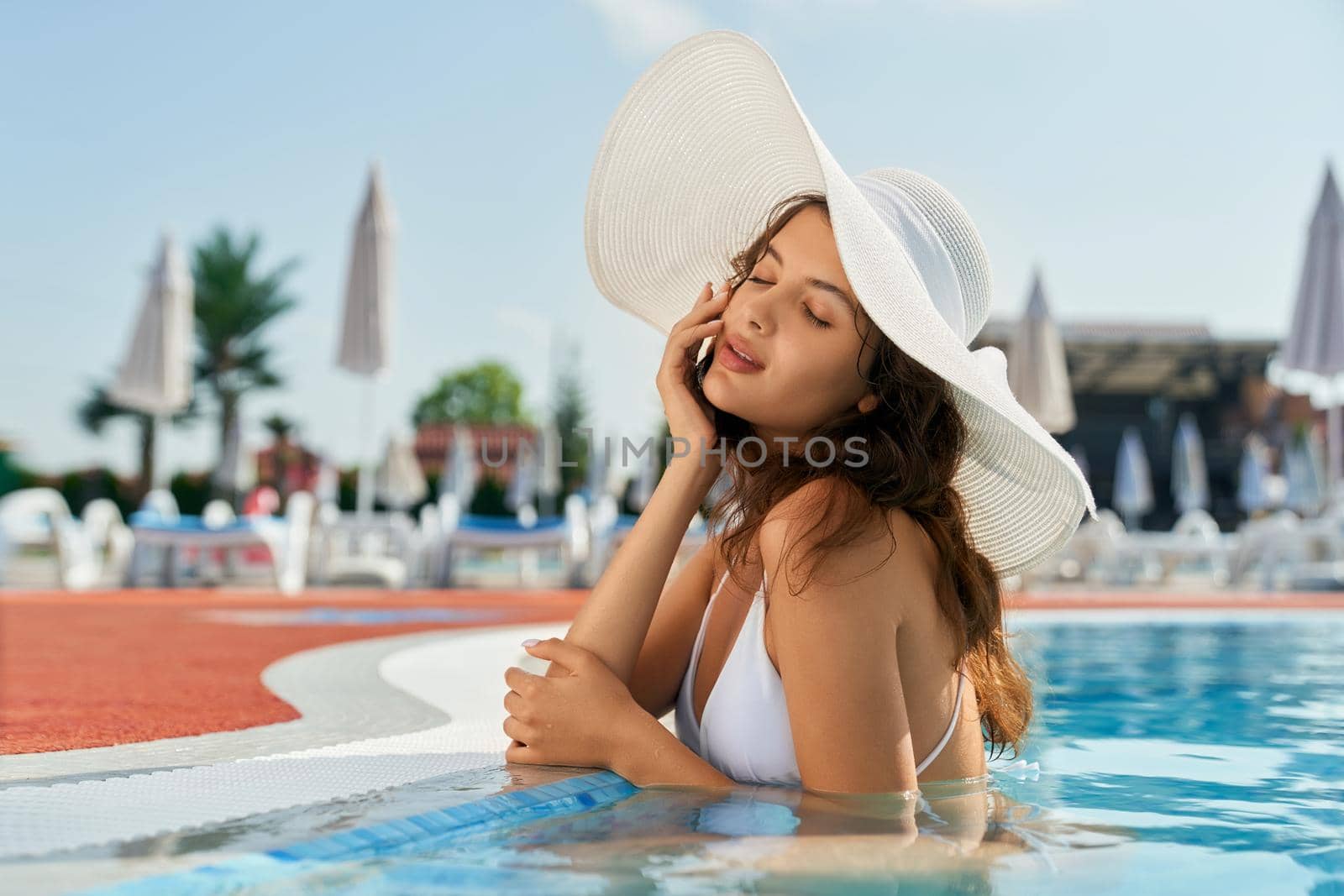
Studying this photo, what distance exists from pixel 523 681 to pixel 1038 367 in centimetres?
1205

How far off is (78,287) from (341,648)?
4289 centimetres

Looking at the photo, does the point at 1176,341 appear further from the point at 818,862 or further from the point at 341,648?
the point at 818,862

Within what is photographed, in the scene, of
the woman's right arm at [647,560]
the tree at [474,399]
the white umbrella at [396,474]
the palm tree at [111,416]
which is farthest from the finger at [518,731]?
the tree at [474,399]

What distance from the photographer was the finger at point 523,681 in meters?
1.78

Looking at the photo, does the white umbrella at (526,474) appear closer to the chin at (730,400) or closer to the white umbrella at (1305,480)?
the white umbrella at (1305,480)

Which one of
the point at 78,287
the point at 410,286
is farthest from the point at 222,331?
the point at 410,286

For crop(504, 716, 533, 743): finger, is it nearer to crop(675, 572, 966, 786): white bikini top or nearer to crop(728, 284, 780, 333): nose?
crop(675, 572, 966, 786): white bikini top

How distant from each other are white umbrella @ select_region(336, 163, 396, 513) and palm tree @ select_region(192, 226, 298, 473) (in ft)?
63.3

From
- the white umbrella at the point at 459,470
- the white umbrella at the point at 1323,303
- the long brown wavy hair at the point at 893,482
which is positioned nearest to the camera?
the long brown wavy hair at the point at 893,482

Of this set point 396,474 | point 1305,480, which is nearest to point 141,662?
point 396,474

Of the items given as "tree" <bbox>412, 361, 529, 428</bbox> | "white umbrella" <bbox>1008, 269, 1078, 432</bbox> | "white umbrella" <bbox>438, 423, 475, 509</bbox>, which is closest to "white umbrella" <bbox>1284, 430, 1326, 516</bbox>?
"white umbrella" <bbox>1008, 269, 1078, 432</bbox>

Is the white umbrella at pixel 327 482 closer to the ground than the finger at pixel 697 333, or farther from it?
closer to the ground

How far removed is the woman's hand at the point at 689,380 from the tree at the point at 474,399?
195ft

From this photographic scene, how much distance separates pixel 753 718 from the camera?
5.68 ft
